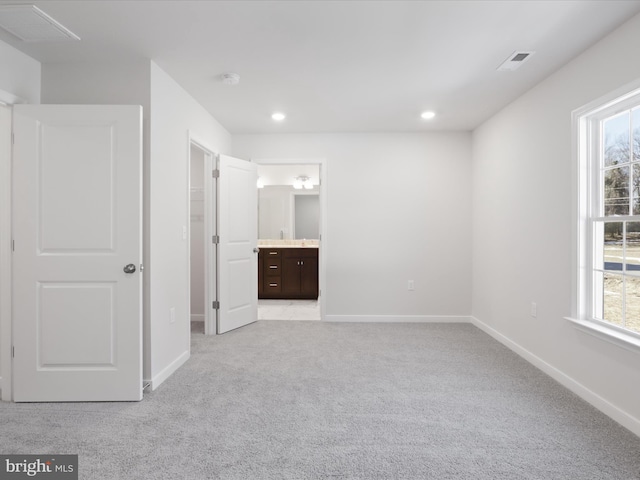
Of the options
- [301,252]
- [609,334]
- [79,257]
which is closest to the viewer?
[609,334]

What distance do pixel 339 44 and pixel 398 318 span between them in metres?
3.36

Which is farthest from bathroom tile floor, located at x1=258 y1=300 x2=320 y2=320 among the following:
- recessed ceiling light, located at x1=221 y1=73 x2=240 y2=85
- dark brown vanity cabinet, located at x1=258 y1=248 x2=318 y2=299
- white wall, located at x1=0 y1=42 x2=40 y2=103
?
white wall, located at x1=0 y1=42 x2=40 y2=103

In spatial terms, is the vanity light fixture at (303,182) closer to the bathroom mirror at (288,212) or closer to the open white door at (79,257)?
the bathroom mirror at (288,212)

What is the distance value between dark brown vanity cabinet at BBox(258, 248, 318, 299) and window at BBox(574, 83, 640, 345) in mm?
4162

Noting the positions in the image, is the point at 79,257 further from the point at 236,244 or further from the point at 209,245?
the point at 236,244

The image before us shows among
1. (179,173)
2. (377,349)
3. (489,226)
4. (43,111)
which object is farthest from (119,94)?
→ (489,226)

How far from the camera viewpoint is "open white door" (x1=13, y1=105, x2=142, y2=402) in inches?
98.9

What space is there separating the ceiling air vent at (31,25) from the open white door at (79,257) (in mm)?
417

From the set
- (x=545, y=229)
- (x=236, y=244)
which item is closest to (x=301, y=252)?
(x=236, y=244)

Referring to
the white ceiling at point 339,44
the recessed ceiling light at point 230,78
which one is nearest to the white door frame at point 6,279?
the white ceiling at point 339,44

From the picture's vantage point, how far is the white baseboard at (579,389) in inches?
86.7

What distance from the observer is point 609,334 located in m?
2.35

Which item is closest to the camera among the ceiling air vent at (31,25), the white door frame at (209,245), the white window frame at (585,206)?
the ceiling air vent at (31,25)

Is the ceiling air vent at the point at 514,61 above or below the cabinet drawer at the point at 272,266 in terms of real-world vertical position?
above
